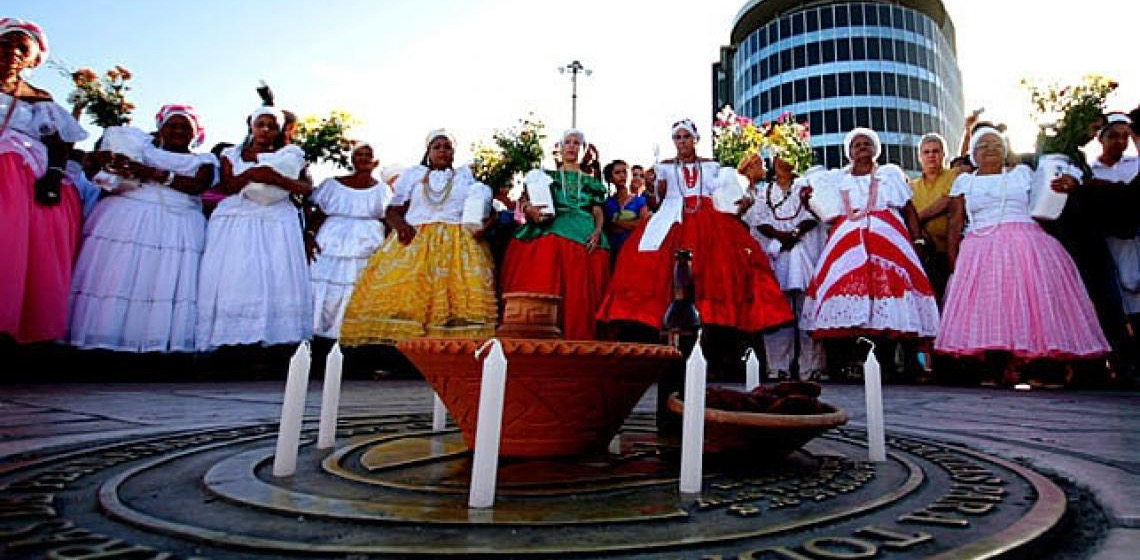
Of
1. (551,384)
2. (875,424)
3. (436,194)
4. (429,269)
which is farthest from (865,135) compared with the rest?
(551,384)

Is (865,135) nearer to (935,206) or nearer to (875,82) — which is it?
(935,206)

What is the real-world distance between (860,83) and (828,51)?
2.76 meters

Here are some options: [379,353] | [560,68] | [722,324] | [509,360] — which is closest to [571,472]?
[509,360]

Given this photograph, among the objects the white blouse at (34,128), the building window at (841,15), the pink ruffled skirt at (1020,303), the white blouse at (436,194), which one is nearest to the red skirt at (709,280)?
the pink ruffled skirt at (1020,303)

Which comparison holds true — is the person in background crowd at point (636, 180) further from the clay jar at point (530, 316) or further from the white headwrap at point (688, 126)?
the clay jar at point (530, 316)

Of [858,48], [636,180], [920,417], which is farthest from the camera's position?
[858,48]

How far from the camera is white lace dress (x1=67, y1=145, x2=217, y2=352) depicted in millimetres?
4406

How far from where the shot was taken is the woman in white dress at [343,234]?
541cm

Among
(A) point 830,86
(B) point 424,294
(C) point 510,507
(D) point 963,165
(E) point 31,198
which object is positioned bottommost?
(C) point 510,507

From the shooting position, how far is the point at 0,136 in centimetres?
395

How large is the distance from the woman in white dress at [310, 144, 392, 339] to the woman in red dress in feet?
7.19

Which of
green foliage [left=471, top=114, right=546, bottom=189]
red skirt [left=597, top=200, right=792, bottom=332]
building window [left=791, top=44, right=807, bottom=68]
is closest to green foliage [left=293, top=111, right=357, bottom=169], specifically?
green foliage [left=471, top=114, right=546, bottom=189]

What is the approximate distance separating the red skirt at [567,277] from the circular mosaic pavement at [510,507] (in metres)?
3.42

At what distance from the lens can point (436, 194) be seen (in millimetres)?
5363
